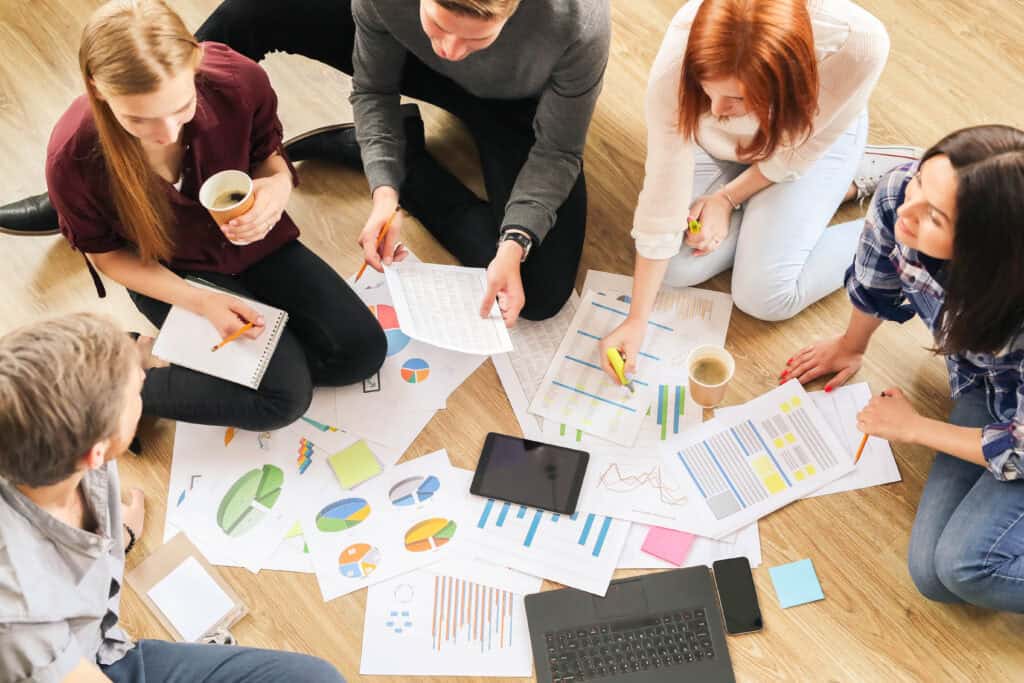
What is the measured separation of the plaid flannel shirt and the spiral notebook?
1099 mm

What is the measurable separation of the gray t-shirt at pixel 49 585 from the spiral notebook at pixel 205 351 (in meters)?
0.40

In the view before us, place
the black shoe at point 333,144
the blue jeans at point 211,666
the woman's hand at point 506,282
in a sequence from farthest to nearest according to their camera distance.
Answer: the black shoe at point 333,144, the woman's hand at point 506,282, the blue jeans at point 211,666

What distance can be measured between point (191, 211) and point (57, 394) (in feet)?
1.84

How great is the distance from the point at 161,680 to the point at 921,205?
1326 mm

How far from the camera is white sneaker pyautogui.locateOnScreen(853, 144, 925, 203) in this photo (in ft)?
6.43

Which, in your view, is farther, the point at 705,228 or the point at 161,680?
the point at 705,228

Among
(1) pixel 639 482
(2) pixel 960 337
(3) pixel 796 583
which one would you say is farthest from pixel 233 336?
(2) pixel 960 337

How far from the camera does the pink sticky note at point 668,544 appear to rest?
1.64 m

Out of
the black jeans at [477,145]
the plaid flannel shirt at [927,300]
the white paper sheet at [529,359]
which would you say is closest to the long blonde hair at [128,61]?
the black jeans at [477,145]

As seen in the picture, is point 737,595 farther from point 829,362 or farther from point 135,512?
point 135,512

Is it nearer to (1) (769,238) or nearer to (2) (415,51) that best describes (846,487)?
(1) (769,238)

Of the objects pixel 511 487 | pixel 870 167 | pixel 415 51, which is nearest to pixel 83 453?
pixel 511 487

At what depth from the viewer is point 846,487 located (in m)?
1.69

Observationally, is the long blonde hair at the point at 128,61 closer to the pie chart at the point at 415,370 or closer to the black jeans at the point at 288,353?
the black jeans at the point at 288,353
